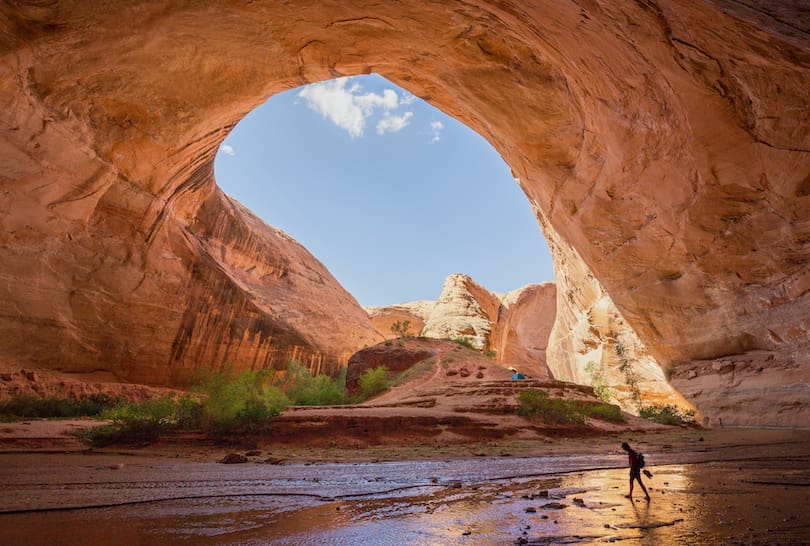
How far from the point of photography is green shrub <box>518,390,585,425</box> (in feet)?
37.8

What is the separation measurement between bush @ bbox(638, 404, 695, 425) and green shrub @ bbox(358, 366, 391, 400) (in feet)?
32.7

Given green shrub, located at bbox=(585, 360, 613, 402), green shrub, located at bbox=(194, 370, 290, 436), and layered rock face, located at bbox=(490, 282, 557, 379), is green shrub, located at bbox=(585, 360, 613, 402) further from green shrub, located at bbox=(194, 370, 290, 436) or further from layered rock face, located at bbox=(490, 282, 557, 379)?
layered rock face, located at bbox=(490, 282, 557, 379)

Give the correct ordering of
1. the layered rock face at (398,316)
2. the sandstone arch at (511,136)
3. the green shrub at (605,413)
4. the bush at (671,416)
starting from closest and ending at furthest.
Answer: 1. the sandstone arch at (511,136)
2. the green shrub at (605,413)
3. the bush at (671,416)
4. the layered rock face at (398,316)

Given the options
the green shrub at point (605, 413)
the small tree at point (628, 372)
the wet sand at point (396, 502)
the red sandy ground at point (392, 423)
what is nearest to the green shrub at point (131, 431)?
the red sandy ground at point (392, 423)

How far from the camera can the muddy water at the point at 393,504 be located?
267 cm

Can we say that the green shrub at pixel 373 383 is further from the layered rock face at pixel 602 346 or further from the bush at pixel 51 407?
the bush at pixel 51 407

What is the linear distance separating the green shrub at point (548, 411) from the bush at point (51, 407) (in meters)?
12.3

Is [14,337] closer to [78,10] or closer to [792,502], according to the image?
[78,10]

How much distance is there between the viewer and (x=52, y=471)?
5.14m

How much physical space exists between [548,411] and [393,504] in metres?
8.87

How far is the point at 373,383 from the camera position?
19.6m

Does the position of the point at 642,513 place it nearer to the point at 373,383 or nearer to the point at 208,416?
the point at 208,416

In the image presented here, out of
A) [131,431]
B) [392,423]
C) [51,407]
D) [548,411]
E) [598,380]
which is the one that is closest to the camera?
[131,431]

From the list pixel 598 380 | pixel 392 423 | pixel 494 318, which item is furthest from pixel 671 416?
pixel 494 318
